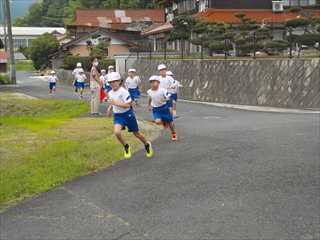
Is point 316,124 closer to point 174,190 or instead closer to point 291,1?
point 174,190

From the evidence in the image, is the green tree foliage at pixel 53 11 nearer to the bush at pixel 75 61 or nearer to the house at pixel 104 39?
the house at pixel 104 39

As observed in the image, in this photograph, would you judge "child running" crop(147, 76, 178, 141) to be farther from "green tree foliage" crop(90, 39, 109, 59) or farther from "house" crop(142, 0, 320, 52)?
"green tree foliage" crop(90, 39, 109, 59)

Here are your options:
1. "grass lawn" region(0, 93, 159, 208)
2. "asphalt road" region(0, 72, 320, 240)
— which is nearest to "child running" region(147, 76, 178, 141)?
"asphalt road" region(0, 72, 320, 240)

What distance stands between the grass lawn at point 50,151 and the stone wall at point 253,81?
31.6ft

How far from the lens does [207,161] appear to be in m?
17.2

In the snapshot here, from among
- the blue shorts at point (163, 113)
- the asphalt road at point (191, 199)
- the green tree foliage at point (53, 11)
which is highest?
the green tree foliage at point (53, 11)

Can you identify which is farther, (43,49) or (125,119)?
(43,49)

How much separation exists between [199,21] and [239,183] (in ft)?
88.9

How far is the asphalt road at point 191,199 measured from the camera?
1356cm

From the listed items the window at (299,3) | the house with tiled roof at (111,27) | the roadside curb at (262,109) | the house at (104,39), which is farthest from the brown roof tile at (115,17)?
the roadside curb at (262,109)

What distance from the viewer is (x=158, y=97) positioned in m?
12.5

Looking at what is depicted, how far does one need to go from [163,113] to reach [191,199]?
293 centimetres

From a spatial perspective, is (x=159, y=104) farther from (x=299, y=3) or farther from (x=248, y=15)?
(x=299, y=3)

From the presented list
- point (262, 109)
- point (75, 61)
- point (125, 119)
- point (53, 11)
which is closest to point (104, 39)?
point (75, 61)
